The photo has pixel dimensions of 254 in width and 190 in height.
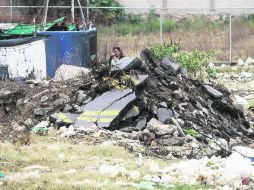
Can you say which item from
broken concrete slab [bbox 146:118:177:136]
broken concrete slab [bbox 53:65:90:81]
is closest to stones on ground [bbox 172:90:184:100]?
broken concrete slab [bbox 146:118:177:136]

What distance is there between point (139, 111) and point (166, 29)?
17434 millimetres

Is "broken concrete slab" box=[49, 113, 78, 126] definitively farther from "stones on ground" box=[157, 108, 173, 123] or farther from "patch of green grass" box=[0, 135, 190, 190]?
"stones on ground" box=[157, 108, 173, 123]

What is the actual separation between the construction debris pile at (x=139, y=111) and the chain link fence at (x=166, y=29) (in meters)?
9.73

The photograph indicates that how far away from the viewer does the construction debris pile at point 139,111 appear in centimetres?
1223

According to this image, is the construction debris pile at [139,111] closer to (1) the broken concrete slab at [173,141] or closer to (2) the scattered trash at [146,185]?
(1) the broken concrete slab at [173,141]

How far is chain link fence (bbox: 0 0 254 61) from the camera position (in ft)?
89.0

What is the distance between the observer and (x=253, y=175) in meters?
8.91

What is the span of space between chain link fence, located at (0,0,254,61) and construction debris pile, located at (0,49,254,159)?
9.73 metres

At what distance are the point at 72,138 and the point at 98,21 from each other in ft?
65.0

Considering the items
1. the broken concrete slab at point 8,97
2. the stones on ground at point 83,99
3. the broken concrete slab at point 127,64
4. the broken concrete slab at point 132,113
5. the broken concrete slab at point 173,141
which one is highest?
the broken concrete slab at point 127,64

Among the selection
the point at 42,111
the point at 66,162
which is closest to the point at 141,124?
the point at 42,111

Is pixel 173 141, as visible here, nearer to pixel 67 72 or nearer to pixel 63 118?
pixel 63 118

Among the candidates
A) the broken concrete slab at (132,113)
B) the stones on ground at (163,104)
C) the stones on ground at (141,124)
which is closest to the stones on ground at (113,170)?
the stones on ground at (141,124)

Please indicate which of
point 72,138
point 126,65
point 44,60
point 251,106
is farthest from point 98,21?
point 72,138
